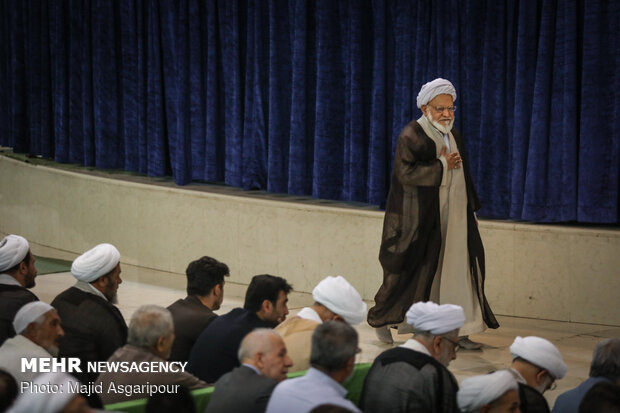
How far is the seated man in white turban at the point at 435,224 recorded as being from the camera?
18.8 feet

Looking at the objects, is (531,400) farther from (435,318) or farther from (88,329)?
(88,329)

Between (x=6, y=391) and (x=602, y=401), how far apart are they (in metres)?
1.72

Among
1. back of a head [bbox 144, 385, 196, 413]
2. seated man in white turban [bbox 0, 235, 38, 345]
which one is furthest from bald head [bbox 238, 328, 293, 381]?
seated man in white turban [bbox 0, 235, 38, 345]

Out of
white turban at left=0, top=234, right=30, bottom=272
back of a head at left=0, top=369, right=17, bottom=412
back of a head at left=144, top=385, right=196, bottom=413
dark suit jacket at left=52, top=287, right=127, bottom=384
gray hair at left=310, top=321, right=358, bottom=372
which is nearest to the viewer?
back of a head at left=144, top=385, right=196, bottom=413

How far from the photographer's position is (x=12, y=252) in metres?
5.00

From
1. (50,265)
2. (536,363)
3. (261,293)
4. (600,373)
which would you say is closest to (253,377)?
(261,293)

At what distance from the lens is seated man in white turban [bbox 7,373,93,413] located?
2541 millimetres

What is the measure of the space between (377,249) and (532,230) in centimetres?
113

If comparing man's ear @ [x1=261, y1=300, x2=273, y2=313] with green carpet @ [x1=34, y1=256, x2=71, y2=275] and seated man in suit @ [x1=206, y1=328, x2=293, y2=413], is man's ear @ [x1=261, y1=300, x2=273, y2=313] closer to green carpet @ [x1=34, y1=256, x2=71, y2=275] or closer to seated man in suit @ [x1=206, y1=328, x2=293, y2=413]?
seated man in suit @ [x1=206, y1=328, x2=293, y2=413]

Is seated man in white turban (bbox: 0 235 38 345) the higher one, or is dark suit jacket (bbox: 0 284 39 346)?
seated man in white turban (bbox: 0 235 38 345)

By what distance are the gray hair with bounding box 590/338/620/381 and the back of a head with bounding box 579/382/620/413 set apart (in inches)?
24.2

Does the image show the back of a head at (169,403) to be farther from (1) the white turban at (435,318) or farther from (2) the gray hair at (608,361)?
(2) the gray hair at (608,361)

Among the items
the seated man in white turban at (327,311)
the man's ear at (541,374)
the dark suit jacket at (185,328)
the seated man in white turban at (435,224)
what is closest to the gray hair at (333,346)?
the seated man in white turban at (327,311)

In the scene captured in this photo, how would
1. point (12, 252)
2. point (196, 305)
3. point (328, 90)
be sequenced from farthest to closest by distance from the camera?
point (328, 90), point (12, 252), point (196, 305)
